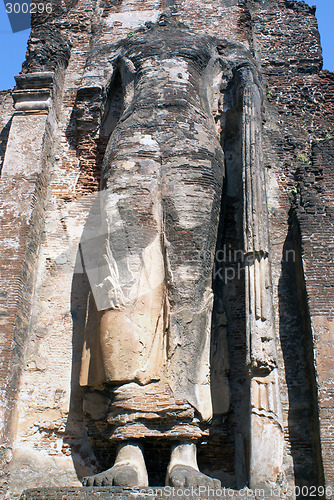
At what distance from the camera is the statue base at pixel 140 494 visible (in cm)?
423

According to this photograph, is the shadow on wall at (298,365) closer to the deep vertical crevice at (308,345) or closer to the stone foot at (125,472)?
the deep vertical crevice at (308,345)

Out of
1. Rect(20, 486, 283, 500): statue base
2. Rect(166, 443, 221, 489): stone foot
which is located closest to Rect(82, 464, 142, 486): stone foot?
Rect(20, 486, 283, 500): statue base

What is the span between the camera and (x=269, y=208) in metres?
6.75

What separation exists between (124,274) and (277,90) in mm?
3643

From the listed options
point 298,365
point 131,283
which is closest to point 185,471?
point 131,283

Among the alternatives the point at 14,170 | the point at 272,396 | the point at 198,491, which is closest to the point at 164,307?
the point at 272,396

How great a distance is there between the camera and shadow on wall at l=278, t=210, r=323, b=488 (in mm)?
5445

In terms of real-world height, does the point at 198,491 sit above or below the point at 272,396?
below

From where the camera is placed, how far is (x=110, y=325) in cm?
516

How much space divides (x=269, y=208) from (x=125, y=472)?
3.40 metres

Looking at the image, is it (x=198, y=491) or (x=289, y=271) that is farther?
(x=289, y=271)

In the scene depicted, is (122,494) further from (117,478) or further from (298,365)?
(298,365)

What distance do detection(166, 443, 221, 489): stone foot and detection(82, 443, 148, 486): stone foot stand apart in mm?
227

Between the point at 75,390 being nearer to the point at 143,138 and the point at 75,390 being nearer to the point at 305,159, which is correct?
the point at 143,138
